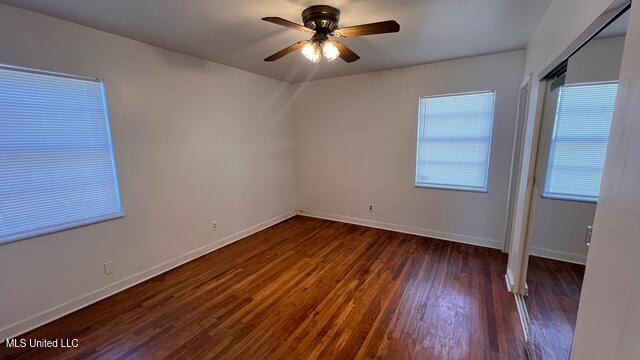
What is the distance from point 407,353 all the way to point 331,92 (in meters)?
3.81

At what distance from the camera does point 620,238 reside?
31.9 inches

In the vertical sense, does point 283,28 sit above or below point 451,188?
above

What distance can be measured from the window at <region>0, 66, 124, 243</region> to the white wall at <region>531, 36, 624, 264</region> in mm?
3484

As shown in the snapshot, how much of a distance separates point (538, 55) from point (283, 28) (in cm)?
228

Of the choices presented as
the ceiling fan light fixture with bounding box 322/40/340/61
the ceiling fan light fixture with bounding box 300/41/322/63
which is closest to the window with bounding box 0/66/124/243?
the ceiling fan light fixture with bounding box 300/41/322/63

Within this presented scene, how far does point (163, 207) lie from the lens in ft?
9.53

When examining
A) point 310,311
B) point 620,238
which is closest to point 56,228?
point 310,311

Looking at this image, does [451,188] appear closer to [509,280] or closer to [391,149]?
[391,149]

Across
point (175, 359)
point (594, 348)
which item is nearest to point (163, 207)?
point (175, 359)

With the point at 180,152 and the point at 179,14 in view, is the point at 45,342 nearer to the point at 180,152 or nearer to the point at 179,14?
the point at 180,152

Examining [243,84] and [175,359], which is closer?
[175,359]

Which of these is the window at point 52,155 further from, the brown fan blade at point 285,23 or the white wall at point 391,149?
the white wall at point 391,149

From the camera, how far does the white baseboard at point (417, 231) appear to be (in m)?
3.46

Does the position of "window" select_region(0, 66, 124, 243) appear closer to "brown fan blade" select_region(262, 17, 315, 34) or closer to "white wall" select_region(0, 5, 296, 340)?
Answer: "white wall" select_region(0, 5, 296, 340)
